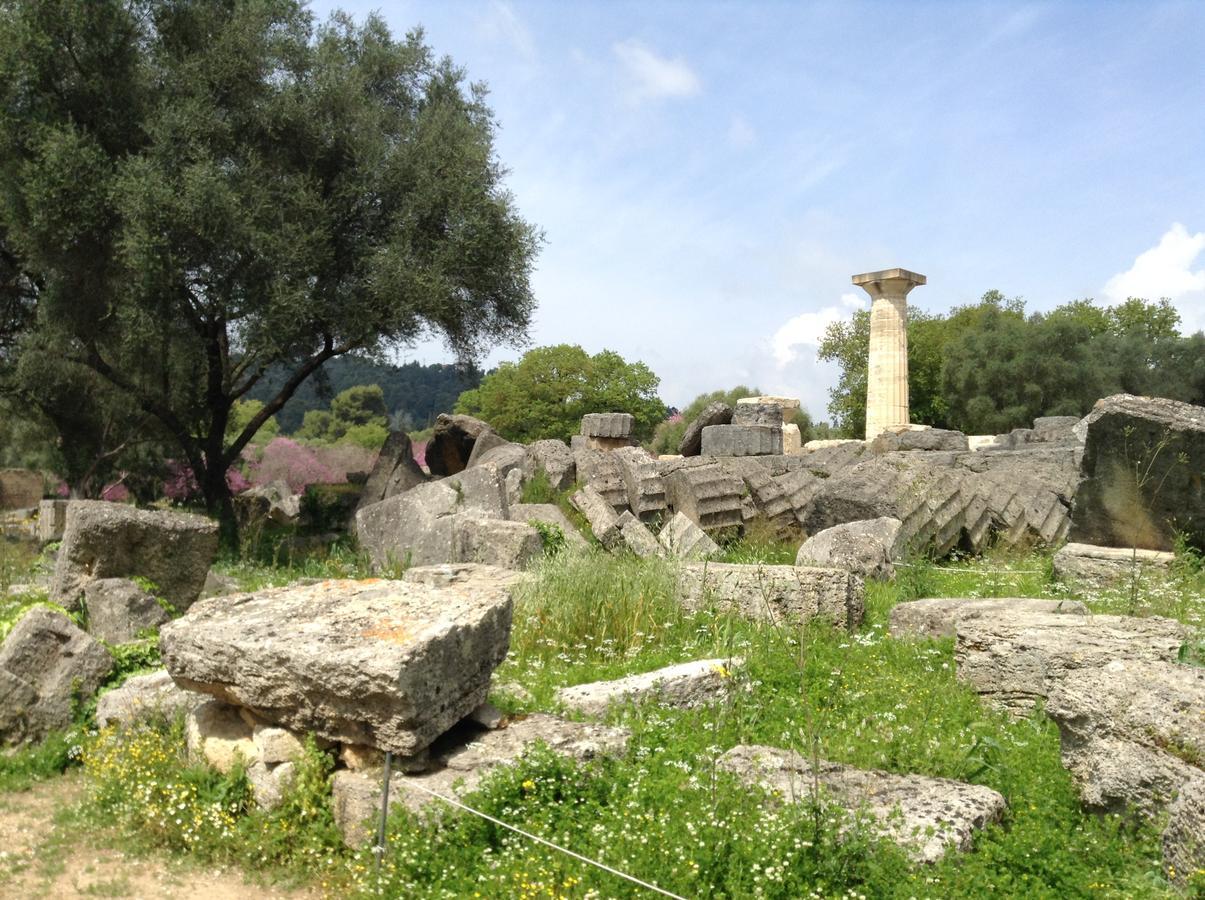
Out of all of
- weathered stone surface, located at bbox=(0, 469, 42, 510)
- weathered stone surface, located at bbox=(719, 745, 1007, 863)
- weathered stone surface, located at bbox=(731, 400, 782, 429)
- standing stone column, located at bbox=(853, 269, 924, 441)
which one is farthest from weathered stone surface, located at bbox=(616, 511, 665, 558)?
standing stone column, located at bbox=(853, 269, 924, 441)

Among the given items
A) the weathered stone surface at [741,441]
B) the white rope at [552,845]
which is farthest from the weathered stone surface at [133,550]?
the weathered stone surface at [741,441]

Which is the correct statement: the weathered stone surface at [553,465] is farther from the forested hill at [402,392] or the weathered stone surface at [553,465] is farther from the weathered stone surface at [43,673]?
the forested hill at [402,392]

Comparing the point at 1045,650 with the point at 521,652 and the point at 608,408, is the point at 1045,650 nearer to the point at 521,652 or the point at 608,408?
the point at 521,652

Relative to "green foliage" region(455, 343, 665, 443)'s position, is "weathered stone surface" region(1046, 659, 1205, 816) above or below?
below

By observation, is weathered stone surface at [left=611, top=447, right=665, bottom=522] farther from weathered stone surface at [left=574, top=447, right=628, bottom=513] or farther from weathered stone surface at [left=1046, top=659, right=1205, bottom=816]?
weathered stone surface at [left=1046, top=659, right=1205, bottom=816]

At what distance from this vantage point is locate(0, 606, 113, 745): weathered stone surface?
21.7ft

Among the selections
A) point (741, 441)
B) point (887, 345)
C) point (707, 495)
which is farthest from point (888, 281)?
point (707, 495)

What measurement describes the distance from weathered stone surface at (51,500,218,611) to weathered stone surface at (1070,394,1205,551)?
797 centimetres

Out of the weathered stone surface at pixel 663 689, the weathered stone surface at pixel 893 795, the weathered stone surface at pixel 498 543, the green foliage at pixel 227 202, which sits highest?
the green foliage at pixel 227 202

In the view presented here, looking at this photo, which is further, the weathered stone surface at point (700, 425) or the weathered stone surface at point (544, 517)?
the weathered stone surface at point (700, 425)

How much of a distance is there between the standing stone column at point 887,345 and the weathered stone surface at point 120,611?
28.5m

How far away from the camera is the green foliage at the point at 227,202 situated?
16.6 m

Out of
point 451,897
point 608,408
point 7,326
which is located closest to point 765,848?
point 451,897

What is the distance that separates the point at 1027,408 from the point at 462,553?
36.1 metres
